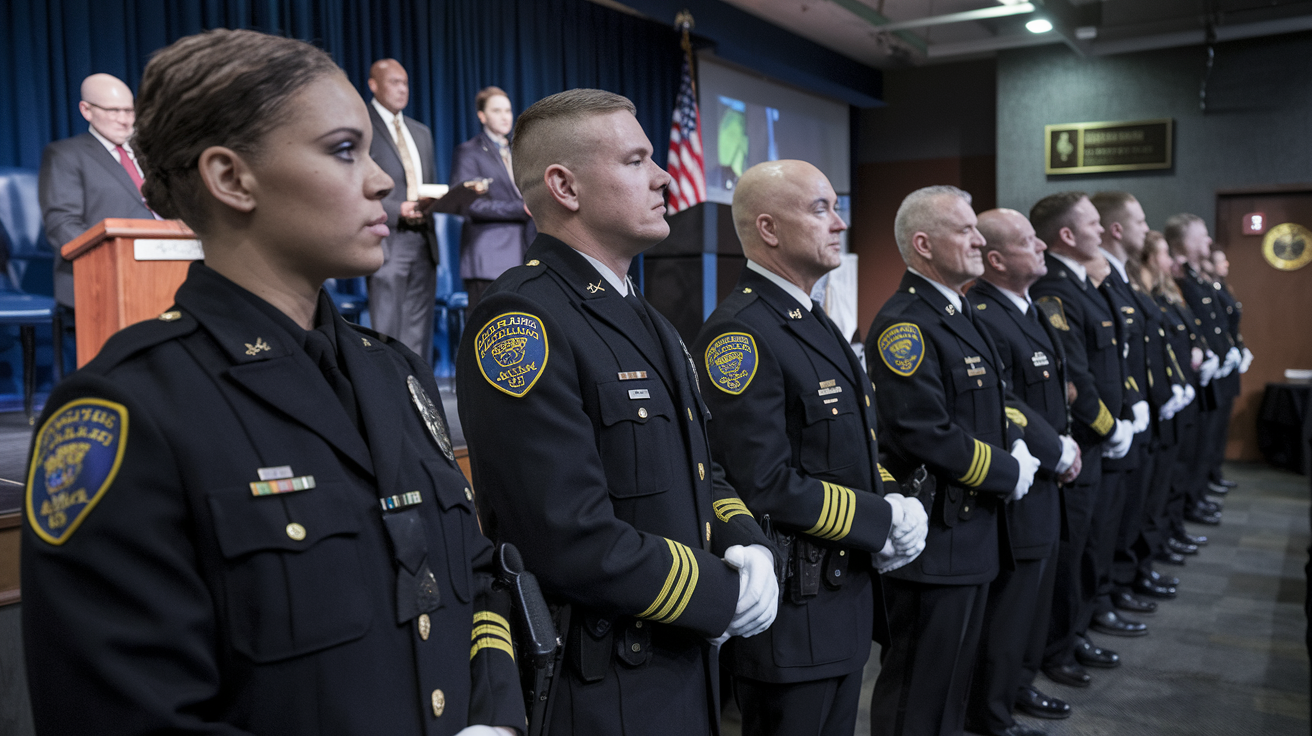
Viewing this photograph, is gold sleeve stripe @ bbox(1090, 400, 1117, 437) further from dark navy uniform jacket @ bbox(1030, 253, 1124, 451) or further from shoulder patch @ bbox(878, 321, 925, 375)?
shoulder patch @ bbox(878, 321, 925, 375)

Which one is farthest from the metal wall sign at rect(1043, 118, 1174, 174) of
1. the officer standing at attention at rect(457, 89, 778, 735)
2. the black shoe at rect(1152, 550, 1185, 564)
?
the officer standing at attention at rect(457, 89, 778, 735)

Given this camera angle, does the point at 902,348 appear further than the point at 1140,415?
No

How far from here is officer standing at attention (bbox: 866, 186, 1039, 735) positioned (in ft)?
7.69

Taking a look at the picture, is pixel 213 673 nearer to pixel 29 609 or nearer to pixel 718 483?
pixel 29 609

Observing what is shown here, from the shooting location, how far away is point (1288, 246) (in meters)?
8.25

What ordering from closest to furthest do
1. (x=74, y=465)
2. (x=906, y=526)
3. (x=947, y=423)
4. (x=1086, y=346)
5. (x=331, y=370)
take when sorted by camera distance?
(x=74, y=465) → (x=331, y=370) → (x=906, y=526) → (x=947, y=423) → (x=1086, y=346)

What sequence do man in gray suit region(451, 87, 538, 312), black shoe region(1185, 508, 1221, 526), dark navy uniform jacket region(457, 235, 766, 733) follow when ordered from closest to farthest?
dark navy uniform jacket region(457, 235, 766, 733) → man in gray suit region(451, 87, 538, 312) → black shoe region(1185, 508, 1221, 526)

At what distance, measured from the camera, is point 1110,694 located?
3.21 metres

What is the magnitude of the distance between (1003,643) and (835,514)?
1.29 m

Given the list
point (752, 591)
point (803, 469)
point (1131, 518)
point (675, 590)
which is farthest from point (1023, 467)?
point (1131, 518)

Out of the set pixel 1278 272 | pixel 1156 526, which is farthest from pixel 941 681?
pixel 1278 272

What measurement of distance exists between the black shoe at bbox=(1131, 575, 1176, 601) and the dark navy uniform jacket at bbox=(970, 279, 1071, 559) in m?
1.84

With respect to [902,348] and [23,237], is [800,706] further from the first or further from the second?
[23,237]

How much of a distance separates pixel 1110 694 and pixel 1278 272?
6.82 m
